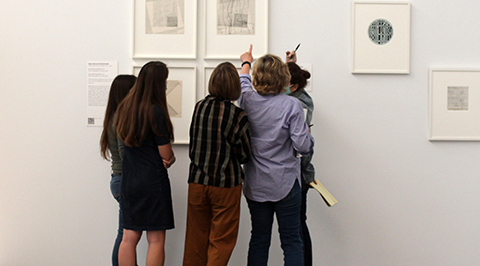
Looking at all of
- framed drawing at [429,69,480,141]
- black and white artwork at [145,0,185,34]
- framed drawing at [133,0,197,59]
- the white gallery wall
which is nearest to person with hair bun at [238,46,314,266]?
the white gallery wall

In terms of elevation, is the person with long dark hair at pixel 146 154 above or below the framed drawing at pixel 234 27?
below

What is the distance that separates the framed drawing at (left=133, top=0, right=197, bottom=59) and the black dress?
762mm

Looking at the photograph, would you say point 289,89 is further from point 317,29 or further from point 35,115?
point 35,115

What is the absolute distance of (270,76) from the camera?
168cm

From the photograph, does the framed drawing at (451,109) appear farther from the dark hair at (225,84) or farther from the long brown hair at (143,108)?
the long brown hair at (143,108)

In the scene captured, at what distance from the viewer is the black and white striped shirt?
1.64 meters

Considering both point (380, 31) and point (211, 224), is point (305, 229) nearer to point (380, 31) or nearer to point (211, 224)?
point (211, 224)

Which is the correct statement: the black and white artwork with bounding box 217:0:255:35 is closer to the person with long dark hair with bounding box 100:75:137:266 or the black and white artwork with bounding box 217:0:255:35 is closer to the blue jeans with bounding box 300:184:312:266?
the person with long dark hair with bounding box 100:75:137:266

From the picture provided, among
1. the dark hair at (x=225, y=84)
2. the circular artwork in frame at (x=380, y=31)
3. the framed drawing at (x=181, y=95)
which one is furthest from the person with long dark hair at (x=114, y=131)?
the circular artwork in frame at (x=380, y=31)

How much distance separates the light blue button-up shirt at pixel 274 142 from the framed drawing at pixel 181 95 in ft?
2.11

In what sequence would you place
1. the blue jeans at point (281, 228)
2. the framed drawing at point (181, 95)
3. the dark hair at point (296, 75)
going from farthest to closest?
the framed drawing at point (181, 95)
the dark hair at point (296, 75)
the blue jeans at point (281, 228)

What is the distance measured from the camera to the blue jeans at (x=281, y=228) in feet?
5.67

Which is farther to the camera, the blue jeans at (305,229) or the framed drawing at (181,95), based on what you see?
the framed drawing at (181,95)

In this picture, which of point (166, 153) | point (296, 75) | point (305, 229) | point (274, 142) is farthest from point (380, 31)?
point (166, 153)
